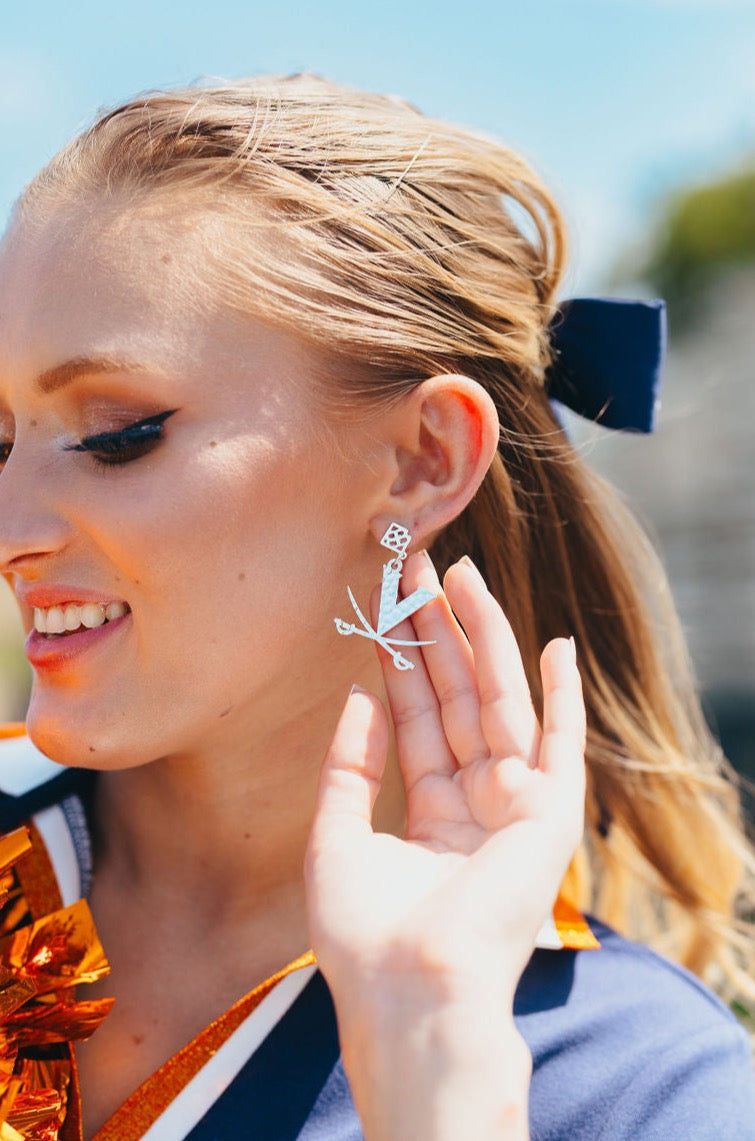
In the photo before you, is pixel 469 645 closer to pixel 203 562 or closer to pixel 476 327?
pixel 203 562

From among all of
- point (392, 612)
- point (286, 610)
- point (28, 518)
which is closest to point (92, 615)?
point (28, 518)

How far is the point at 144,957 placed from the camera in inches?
79.8

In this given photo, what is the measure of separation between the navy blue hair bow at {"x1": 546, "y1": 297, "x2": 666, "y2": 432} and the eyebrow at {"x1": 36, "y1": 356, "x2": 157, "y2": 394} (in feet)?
2.89

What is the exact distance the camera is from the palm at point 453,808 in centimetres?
137

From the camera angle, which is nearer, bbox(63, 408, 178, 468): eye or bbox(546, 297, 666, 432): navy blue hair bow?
bbox(63, 408, 178, 468): eye

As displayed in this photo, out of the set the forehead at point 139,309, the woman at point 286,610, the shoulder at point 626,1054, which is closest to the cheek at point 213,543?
the woman at point 286,610

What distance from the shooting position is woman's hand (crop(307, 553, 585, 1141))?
1.29 m

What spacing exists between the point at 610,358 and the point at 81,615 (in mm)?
1087

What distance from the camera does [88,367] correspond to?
5.55 feet

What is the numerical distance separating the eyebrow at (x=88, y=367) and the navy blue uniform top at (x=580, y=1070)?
91 centimetres

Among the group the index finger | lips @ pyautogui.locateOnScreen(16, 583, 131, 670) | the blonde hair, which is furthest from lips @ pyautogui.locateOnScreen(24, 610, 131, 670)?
the index finger

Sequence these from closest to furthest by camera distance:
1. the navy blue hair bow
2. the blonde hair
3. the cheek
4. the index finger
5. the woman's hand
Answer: the woman's hand → the index finger → the cheek → the blonde hair → the navy blue hair bow

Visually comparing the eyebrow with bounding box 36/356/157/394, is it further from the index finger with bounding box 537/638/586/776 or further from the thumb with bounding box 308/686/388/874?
the index finger with bounding box 537/638/586/776

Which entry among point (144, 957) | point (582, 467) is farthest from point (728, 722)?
point (144, 957)
